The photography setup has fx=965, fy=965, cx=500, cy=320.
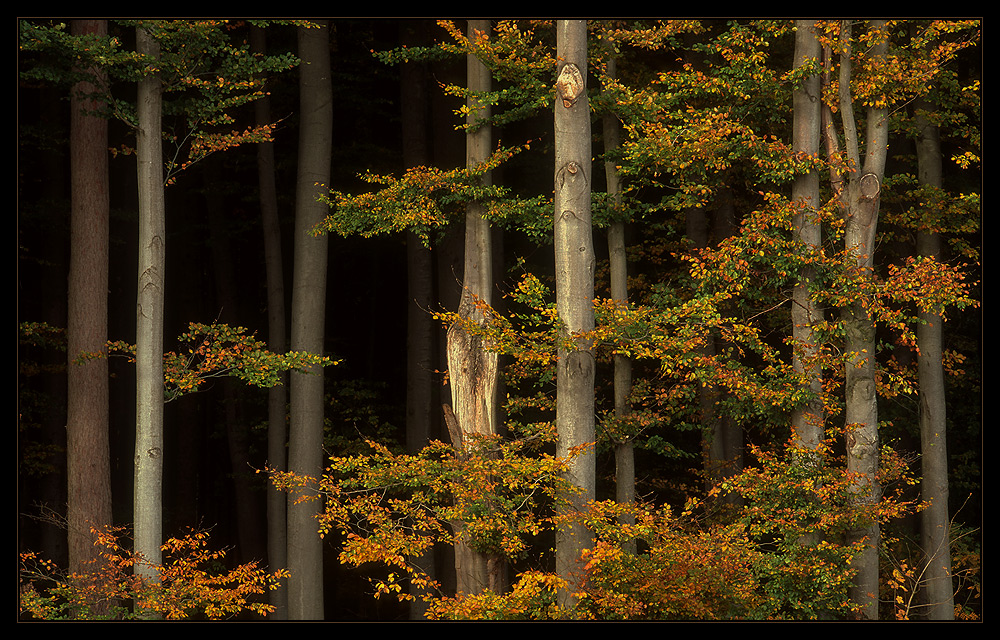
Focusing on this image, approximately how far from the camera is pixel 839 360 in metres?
11.5

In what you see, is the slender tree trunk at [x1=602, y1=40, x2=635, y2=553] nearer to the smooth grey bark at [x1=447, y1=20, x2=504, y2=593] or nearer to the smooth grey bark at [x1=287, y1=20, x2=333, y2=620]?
the smooth grey bark at [x1=447, y1=20, x2=504, y2=593]

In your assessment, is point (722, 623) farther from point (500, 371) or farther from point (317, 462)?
point (317, 462)

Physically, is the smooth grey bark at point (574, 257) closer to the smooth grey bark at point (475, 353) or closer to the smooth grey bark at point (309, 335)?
the smooth grey bark at point (475, 353)

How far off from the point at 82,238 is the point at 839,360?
360 inches

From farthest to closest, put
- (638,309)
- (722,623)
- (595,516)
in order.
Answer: (638,309) → (595,516) → (722,623)

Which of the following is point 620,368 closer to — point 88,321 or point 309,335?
point 309,335

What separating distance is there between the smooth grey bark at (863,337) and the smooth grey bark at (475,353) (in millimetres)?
4252

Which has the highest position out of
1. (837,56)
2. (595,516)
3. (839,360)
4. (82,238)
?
(837,56)

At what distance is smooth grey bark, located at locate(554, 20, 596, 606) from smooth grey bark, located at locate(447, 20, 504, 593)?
3.31ft

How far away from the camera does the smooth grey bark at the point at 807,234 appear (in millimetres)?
11523

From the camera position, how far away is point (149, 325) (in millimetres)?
10602

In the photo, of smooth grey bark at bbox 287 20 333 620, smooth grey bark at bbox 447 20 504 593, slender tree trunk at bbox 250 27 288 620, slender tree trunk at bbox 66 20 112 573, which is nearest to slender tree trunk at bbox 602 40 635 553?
smooth grey bark at bbox 447 20 504 593

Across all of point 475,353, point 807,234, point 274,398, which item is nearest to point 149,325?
point 475,353

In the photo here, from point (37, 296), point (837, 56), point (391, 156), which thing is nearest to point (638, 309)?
point (837, 56)
